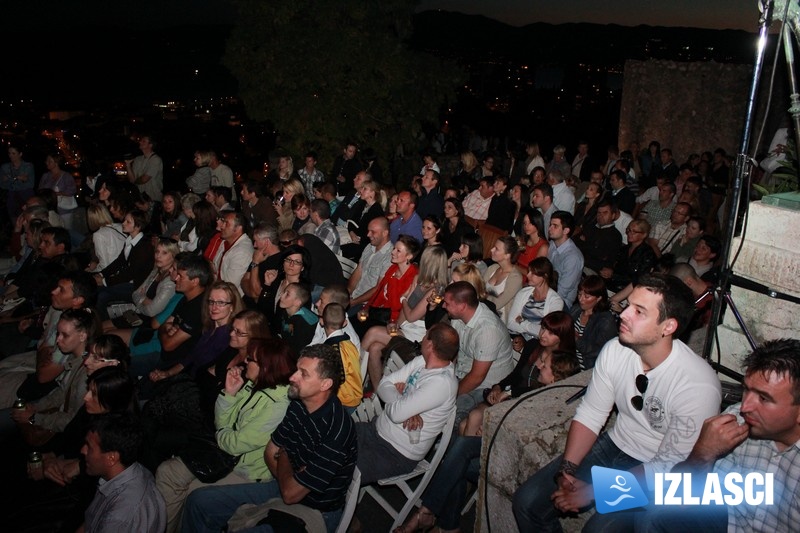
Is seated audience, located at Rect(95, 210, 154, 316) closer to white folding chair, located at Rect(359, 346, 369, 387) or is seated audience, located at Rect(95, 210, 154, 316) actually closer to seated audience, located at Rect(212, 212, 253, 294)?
seated audience, located at Rect(212, 212, 253, 294)

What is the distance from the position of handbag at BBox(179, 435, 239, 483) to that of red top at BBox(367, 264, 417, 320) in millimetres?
2354

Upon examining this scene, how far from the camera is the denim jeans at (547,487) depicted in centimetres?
305

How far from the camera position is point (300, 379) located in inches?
132

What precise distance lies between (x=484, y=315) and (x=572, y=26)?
31.4 metres

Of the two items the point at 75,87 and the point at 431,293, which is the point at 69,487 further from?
the point at 75,87

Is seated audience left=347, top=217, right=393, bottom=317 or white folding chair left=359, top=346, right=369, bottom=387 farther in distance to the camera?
seated audience left=347, top=217, right=393, bottom=317

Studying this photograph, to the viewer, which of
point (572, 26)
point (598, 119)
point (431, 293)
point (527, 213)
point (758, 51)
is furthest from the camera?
point (572, 26)

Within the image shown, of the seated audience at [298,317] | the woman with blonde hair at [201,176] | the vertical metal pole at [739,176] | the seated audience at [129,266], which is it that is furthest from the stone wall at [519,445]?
the woman with blonde hair at [201,176]

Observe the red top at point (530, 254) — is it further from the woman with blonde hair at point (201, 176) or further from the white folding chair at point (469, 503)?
the woman with blonde hair at point (201, 176)

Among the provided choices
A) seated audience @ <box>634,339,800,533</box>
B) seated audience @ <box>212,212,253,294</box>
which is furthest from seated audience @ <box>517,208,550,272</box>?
seated audience @ <box>634,339,800,533</box>

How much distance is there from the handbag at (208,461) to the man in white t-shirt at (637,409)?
5.70 ft

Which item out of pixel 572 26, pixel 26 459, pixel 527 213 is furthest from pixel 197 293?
pixel 572 26

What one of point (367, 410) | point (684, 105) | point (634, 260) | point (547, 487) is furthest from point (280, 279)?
point (684, 105)

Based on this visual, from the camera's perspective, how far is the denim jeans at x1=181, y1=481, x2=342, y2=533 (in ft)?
11.6
